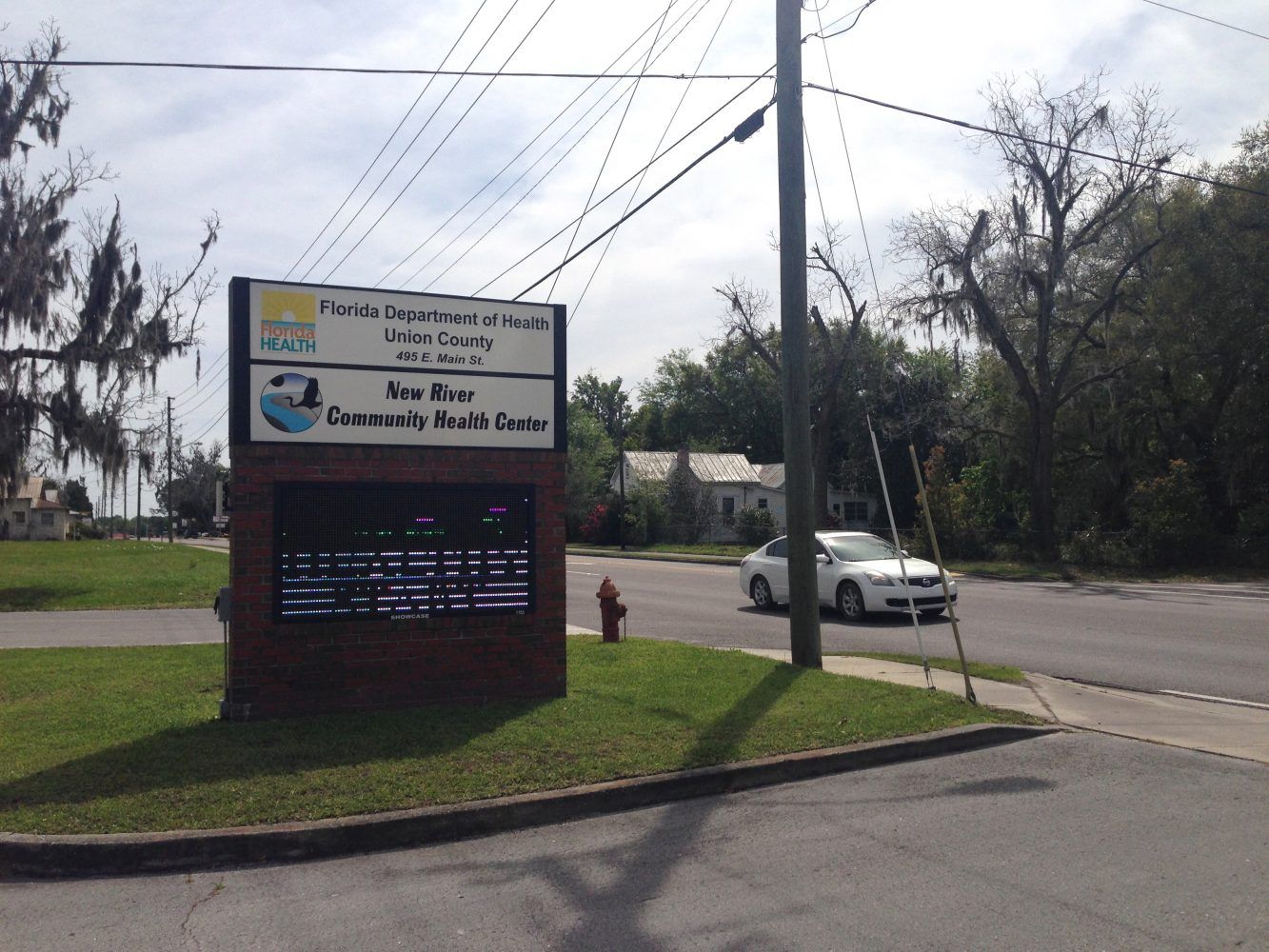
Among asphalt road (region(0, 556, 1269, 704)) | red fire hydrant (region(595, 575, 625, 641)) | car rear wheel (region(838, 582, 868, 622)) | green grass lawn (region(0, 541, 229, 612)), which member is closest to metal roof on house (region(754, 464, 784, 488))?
green grass lawn (region(0, 541, 229, 612))

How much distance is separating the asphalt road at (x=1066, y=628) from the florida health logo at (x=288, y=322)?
7.75m

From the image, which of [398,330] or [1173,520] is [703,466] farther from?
[398,330]

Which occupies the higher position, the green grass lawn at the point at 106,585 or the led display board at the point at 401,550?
the led display board at the point at 401,550

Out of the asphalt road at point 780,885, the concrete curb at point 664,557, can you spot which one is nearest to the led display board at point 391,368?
the asphalt road at point 780,885

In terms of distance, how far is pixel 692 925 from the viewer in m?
4.80

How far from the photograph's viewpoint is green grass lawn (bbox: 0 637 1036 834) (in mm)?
6426

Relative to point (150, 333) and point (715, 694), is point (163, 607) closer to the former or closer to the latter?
point (150, 333)

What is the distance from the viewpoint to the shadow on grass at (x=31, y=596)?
859 inches

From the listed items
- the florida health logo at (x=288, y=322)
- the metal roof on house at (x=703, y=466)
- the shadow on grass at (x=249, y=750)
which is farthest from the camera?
the metal roof on house at (x=703, y=466)

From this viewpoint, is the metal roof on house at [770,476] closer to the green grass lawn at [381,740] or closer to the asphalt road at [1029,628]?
the asphalt road at [1029,628]

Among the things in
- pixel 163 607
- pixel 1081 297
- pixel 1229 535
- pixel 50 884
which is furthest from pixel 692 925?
pixel 1081 297

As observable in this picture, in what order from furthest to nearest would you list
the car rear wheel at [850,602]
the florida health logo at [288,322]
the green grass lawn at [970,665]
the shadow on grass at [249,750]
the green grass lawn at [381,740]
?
the car rear wheel at [850,602] < the green grass lawn at [970,665] < the florida health logo at [288,322] < the shadow on grass at [249,750] < the green grass lawn at [381,740]

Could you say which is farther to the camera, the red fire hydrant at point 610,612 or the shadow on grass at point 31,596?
the shadow on grass at point 31,596

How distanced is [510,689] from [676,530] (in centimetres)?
4514
